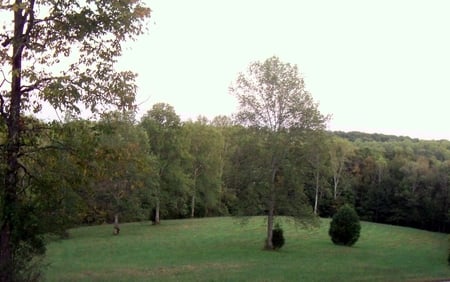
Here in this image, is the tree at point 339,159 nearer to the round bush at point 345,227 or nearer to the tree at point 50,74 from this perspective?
the round bush at point 345,227

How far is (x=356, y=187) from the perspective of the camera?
78938mm

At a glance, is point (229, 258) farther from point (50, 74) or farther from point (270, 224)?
point (50, 74)

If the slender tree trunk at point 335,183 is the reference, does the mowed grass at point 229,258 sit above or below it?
below

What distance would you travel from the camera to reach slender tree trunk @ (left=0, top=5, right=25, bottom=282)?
25.6 ft

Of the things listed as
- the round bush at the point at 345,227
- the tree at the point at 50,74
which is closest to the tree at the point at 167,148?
the round bush at the point at 345,227

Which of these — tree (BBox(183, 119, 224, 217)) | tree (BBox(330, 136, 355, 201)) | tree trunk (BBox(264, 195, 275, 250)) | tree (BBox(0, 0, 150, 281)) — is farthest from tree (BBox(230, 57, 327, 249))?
tree (BBox(330, 136, 355, 201))

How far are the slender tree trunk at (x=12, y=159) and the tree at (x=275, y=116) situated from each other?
22866mm

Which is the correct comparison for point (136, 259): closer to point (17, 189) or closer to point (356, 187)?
point (17, 189)

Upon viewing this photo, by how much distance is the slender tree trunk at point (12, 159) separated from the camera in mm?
7814

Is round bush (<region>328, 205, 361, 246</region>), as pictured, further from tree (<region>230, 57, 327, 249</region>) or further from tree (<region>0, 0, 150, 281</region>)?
tree (<region>0, 0, 150, 281</region>)

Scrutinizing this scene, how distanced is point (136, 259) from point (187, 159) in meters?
30.9

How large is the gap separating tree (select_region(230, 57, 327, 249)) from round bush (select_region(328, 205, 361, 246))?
5993 mm

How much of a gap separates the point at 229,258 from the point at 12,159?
2087cm

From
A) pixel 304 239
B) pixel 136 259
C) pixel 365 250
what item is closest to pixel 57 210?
pixel 136 259
